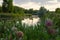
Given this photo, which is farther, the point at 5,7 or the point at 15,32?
the point at 5,7

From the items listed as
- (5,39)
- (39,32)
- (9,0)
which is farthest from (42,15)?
(9,0)

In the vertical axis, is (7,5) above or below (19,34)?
below

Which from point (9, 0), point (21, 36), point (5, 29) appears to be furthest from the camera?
point (9, 0)

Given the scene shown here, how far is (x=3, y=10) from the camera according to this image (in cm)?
1633

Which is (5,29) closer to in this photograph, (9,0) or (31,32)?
(31,32)

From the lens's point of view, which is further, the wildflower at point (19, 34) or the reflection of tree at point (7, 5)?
the reflection of tree at point (7, 5)

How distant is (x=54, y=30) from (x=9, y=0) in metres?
14.9

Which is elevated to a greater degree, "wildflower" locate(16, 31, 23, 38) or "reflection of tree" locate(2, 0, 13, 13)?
"wildflower" locate(16, 31, 23, 38)

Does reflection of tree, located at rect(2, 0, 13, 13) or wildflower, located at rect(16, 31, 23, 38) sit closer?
wildflower, located at rect(16, 31, 23, 38)

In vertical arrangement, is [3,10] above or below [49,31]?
below

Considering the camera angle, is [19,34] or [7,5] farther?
[7,5]

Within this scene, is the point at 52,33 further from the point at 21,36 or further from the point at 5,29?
the point at 5,29

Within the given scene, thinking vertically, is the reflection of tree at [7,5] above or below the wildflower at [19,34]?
below

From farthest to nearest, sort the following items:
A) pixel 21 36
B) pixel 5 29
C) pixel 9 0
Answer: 1. pixel 9 0
2. pixel 5 29
3. pixel 21 36
